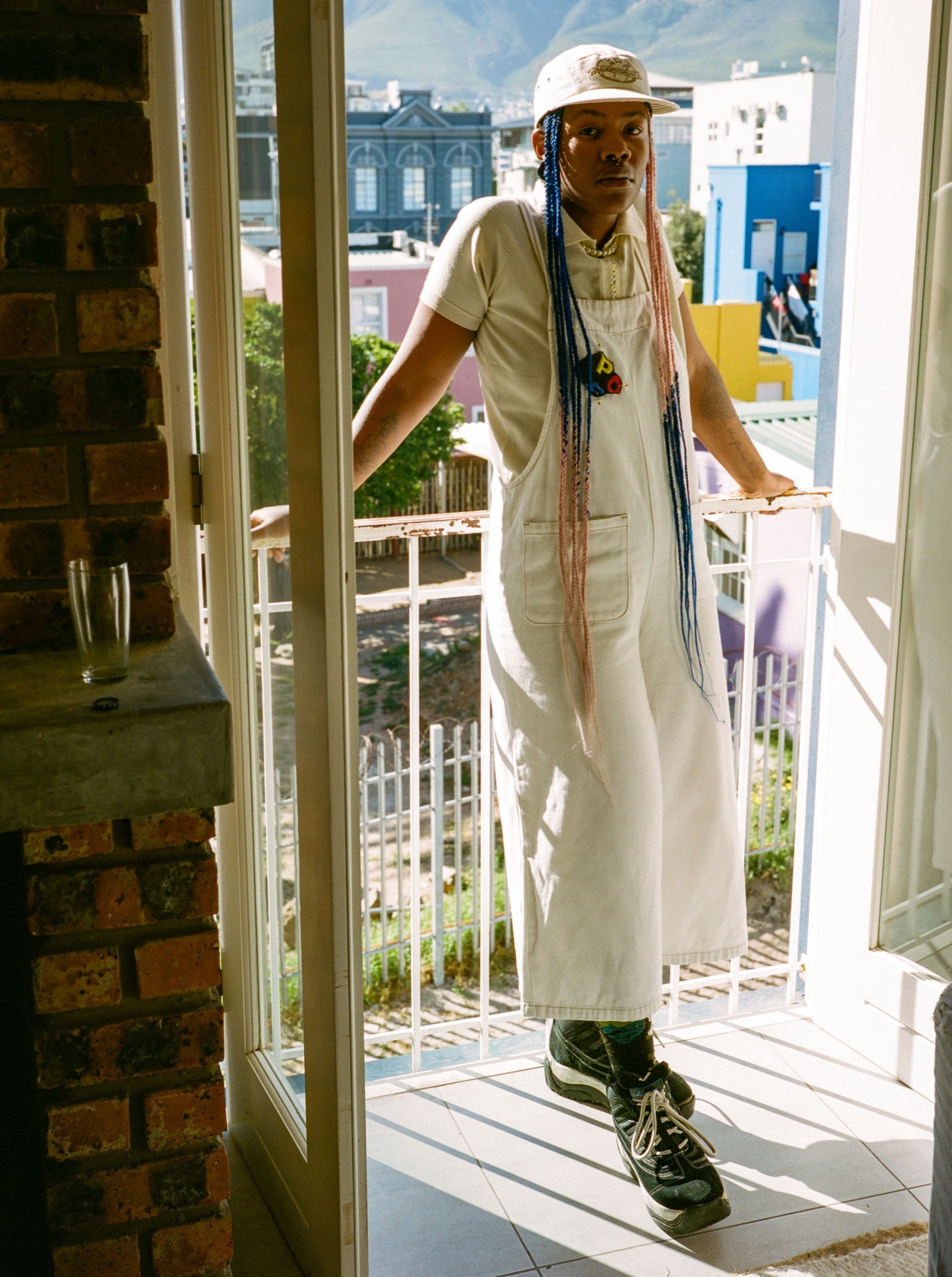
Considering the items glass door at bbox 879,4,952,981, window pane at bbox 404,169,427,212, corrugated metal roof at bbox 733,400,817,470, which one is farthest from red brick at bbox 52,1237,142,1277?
window pane at bbox 404,169,427,212

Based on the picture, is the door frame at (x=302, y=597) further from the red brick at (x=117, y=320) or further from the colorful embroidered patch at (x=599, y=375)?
the colorful embroidered patch at (x=599, y=375)

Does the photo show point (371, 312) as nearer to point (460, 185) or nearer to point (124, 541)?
point (460, 185)

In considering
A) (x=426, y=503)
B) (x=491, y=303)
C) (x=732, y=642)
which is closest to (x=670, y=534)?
(x=491, y=303)

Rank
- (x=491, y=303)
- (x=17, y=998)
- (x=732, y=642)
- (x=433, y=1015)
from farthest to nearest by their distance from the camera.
A: (x=732, y=642) → (x=433, y=1015) → (x=491, y=303) → (x=17, y=998)

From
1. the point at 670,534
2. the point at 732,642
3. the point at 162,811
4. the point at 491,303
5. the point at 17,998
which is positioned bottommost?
the point at 732,642

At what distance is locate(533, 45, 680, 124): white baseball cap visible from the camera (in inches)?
65.6

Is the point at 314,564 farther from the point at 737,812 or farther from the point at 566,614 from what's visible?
the point at 737,812

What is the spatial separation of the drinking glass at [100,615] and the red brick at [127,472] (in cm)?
12

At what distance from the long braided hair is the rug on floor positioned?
28.4 inches

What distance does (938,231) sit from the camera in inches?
77.8

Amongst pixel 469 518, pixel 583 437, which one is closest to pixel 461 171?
pixel 469 518

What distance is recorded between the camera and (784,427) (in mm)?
21703

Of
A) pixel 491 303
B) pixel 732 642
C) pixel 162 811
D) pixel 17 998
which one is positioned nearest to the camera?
pixel 162 811

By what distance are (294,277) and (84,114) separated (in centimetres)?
27
